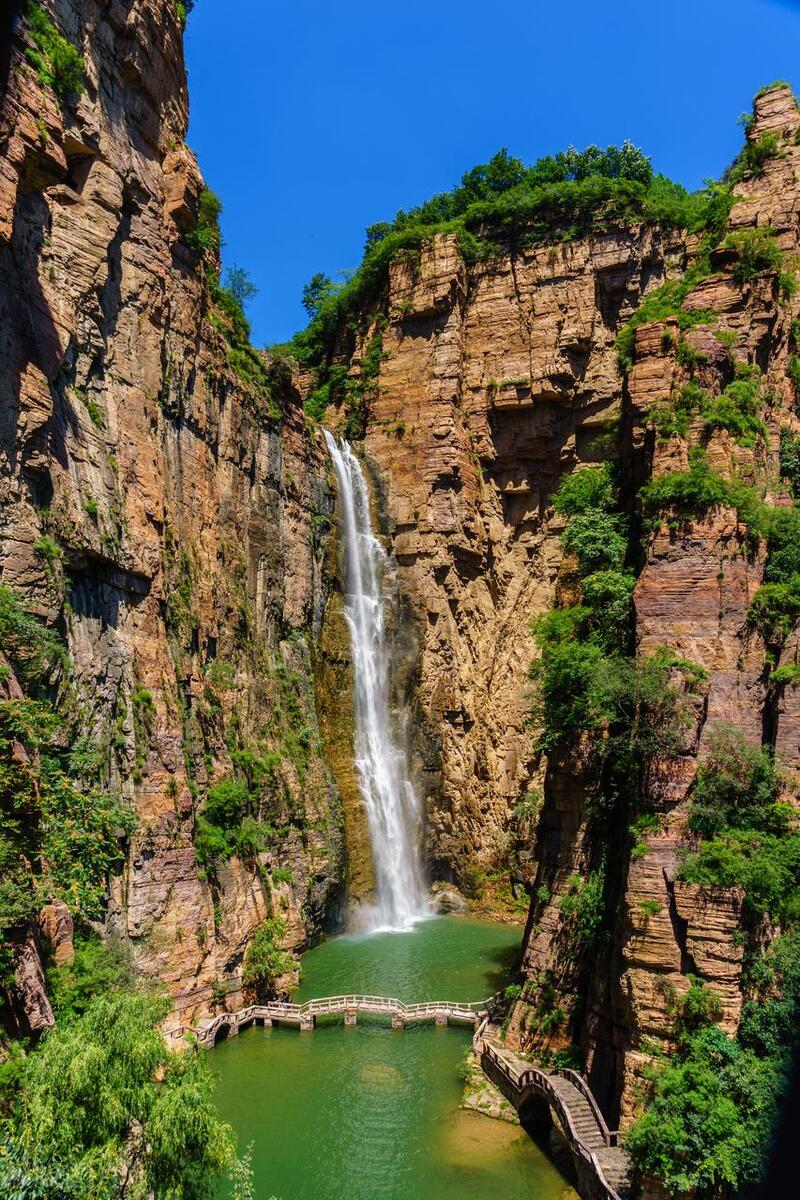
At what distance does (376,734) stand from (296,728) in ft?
20.4

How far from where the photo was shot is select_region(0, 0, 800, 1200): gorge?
1584cm

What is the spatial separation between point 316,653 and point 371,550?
7.11 m

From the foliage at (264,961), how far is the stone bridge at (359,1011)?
0.59 metres

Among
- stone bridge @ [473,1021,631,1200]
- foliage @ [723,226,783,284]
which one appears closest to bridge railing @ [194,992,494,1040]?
stone bridge @ [473,1021,631,1200]

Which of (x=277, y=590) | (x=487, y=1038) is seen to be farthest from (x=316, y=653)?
(x=487, y=1038)

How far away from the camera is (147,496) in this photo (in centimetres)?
2509

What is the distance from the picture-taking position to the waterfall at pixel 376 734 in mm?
37500

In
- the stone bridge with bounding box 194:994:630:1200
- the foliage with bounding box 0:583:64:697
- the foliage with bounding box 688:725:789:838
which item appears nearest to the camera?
the stone bridge with bounding box 194:994:630:1200

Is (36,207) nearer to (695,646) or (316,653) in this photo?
(695,646)

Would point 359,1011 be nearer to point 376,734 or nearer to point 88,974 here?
point 88,974

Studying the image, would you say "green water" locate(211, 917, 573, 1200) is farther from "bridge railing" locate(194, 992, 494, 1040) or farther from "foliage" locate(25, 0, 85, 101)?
"foliage" locate(25, 0, 85, 101)

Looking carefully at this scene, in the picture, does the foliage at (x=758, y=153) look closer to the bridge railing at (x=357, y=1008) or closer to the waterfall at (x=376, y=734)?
the waterfall at (x=376, y=734)

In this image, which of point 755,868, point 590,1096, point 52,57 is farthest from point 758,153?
point 590,1096

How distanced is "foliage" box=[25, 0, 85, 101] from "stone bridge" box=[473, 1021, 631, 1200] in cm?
2561
